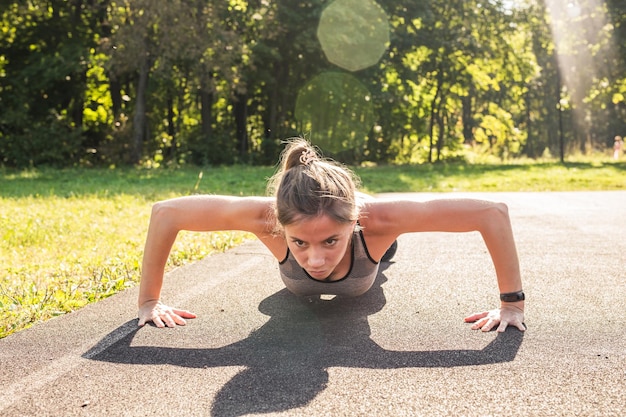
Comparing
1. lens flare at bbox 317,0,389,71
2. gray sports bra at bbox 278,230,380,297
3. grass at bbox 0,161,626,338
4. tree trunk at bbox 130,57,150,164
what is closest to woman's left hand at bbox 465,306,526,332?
gray sports bra at bbox 278,230,380,297

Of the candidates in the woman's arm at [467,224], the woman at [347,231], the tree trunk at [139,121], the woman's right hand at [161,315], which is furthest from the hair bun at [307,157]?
the tree trunk at [139,121]

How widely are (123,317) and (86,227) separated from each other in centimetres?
441

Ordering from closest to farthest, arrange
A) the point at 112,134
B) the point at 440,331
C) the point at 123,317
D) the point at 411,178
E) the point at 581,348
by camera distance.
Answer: the point at 581,348, the point at 440,331, the point at 123,317, the point at 411,178, the point at 112,134

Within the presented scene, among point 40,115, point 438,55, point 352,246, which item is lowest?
point 352,246

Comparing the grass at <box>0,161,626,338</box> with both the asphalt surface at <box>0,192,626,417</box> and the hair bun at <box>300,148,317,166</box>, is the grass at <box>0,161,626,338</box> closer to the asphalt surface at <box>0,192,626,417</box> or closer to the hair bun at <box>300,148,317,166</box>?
the asphalt surface at <box>0,192,626,417</box>

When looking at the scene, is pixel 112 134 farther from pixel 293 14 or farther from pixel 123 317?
pixel 123 317

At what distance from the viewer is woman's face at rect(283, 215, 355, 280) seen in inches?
133

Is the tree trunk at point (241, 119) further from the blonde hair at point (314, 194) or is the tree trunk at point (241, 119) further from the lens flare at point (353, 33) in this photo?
the blonde hair at point (314, 194)

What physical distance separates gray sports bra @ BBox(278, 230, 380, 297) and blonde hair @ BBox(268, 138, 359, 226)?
0.47 metres

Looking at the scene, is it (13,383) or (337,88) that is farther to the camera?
(337,88)

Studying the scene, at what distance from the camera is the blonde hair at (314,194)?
338cm

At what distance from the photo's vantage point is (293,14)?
2619cm

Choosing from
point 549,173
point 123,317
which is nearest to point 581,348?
point 123,317

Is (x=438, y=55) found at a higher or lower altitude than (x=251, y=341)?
higher
